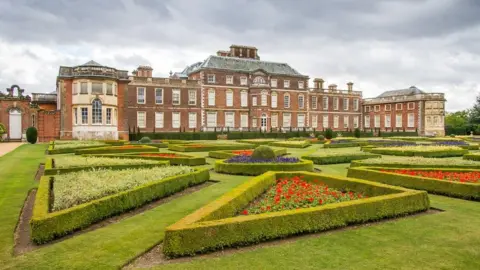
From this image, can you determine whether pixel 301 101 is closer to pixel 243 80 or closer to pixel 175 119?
pixel 243 80

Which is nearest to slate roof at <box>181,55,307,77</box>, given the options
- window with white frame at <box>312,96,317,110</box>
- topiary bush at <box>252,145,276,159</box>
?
window with white frame at <box>312,96,317,110</box>

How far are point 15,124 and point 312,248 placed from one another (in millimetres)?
38996

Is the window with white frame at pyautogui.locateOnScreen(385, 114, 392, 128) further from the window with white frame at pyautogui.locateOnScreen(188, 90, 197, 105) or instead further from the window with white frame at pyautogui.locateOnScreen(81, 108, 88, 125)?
the window with white frame at pyautogui.locateOnScreen(81, 108, 88, 125)

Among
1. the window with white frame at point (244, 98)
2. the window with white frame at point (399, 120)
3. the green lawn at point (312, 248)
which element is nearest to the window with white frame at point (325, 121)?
the window with white frame at point (399, 120)

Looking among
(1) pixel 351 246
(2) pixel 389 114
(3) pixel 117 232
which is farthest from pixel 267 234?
(2) pixel 389 114

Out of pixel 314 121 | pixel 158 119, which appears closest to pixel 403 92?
pixel 314 121

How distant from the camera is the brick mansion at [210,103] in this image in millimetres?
36688

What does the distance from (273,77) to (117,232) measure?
49269 millimetres

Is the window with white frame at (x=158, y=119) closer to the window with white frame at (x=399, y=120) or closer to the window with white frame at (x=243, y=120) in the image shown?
the window with white frame at (x=243, y=120)

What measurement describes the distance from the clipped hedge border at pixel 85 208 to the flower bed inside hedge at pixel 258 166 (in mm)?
3969

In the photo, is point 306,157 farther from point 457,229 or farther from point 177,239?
point 177,239

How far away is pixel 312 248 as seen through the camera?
22.0 feet

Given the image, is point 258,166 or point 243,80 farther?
point 243,80

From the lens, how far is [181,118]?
164ft
